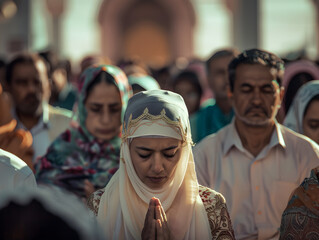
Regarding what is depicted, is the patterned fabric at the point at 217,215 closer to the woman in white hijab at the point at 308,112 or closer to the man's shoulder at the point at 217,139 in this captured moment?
the man's shoulder at the point at 217,139

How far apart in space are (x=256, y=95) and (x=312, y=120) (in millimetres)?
744

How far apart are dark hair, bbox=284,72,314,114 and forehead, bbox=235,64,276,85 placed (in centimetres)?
156

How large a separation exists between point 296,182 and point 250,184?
28cm

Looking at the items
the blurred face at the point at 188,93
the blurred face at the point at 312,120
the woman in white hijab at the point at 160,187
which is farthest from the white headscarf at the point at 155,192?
the blurred face at the point at 188,93

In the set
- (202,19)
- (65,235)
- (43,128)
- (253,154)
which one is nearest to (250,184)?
(253,154)

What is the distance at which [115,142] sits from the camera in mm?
4785

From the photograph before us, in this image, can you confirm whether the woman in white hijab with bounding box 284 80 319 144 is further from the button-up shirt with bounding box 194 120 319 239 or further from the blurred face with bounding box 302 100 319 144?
the button-up shirt with bounding box 194 120 319 239

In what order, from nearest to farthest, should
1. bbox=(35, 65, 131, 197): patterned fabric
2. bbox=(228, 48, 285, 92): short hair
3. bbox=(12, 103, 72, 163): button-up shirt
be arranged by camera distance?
bbox=(228, 48, 285, 92): short hair, bbox=(35, 65, 131, 197): patterned fabric, bbox=(12, 103, 72, 163): button-up shirt

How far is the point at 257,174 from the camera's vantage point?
4.19 meters

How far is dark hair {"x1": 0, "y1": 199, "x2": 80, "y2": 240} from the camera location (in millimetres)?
1510

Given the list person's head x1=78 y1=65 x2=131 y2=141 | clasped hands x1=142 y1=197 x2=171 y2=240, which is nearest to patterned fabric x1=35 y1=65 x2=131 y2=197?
person's head x1=78 y1=65 x2=131 y2=141

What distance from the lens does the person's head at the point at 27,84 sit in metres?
5.86

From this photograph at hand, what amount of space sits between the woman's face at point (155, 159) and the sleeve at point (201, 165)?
99 cm

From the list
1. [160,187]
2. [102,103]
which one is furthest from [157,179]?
[102,103]
